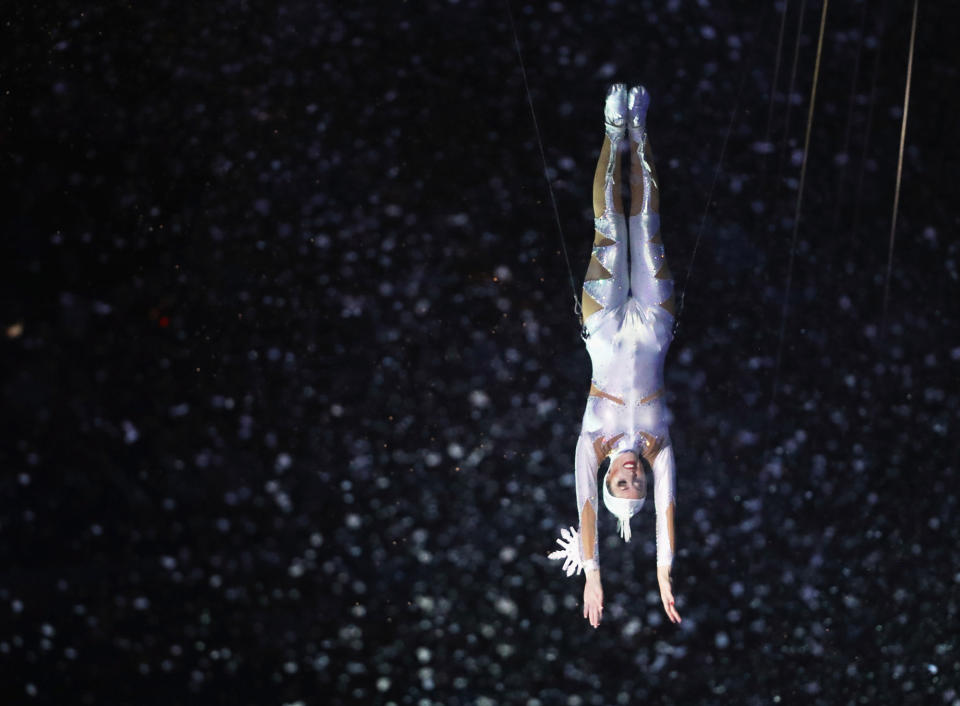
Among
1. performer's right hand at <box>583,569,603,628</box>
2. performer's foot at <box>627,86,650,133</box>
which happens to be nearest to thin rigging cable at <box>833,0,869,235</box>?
performer's foot at <box>627,86,650,133</box>

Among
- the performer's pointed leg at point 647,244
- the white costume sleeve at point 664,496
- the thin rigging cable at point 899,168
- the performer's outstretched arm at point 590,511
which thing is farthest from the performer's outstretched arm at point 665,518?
the thin rigging cable at point 899,168

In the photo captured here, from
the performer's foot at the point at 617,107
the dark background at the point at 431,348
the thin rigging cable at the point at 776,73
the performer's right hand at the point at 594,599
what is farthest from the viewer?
the thin rigging cable at the point at 776,73

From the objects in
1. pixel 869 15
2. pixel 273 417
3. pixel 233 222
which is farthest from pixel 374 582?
pixel 869 15

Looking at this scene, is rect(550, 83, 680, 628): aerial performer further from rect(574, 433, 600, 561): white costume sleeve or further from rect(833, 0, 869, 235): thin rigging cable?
rect(833, 0, 869, 235): thin rigging cable

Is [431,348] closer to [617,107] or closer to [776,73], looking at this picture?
[617,107]

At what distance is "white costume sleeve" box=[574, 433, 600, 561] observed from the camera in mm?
2877

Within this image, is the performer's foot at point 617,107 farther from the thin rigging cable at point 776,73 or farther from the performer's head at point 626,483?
the thin rigging cable at point 776,73

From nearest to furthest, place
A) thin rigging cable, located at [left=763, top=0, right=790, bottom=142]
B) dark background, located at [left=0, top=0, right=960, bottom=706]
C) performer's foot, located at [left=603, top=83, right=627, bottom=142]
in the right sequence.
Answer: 1. performer's foot, located at [left=603, top=83, right=627, bottom=142]
2. dark background, located at [left=0, top=0, right=960, bottom=706]
3. thin rigging cable, located at [left=763, top=0, right=790, bottom=142]

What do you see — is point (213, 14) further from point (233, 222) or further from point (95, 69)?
point (233, 222)

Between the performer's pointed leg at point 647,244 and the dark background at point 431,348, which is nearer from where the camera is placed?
the performer's pointed leg at point 647,244

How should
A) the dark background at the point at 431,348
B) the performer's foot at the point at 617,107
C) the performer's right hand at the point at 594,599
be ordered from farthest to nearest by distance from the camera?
the dark background at the point at 431,348
the performer's right hand at the point at 594,599
the performer's foot at the point at 617,107

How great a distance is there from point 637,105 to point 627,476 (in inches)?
39.2

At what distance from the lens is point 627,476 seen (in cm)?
289

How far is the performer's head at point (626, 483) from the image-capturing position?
290 centimetres
